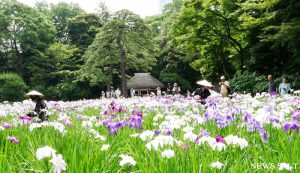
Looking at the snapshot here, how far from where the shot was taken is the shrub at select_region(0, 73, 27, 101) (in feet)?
100

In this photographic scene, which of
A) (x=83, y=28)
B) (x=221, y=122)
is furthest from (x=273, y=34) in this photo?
(x=83, y=28)

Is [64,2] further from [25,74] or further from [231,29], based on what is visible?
[231,29]

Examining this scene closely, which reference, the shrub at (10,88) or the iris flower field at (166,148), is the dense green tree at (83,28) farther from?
the iris flower field at (166,148)

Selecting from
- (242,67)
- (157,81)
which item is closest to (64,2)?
(157,81)

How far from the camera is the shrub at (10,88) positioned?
100 ft

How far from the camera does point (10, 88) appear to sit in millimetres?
30906

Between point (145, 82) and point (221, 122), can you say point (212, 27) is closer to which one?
point (145, 82)

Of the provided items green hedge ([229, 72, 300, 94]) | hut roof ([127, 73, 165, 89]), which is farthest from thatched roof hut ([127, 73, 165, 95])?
green hedge ([229, 72, 300, 94])

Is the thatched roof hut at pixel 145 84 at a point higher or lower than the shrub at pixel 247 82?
higher

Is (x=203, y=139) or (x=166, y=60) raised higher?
(x=166, y=60)

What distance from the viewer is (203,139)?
2.99 m

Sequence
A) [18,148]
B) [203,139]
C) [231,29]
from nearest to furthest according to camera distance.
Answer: [203,139] → [18,148] → [231,29]

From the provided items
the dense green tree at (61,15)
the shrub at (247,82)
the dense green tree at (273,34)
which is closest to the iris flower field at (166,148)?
the dense green tree at (273,34)

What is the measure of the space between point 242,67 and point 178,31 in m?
5.18
